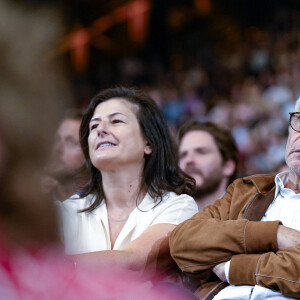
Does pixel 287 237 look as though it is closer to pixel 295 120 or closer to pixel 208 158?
pixel 295 120

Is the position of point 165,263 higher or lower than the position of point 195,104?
lower

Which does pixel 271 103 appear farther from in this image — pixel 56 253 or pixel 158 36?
pixel 56 253

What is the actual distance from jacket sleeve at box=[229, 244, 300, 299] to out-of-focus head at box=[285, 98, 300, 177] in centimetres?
37

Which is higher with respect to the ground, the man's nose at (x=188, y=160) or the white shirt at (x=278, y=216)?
the man's nose at (x=188, y=160)

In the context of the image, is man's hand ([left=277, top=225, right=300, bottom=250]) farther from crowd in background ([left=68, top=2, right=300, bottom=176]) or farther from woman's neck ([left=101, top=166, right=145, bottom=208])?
crowd in background ([left=68, top=2, right=300, bottom=176])

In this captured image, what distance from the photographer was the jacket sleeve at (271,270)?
144 centimetres

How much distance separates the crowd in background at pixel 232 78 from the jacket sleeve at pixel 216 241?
101 inches

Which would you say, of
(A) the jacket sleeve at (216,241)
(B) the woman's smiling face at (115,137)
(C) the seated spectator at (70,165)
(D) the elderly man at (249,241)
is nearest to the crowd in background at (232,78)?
(C) the seated spectator at (70,165)

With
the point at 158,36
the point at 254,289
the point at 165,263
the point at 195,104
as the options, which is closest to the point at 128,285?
the point at 254,289

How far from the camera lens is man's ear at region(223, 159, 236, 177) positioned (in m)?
2.68

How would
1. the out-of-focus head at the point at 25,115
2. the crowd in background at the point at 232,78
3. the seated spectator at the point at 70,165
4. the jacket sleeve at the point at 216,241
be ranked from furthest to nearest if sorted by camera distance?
the crowd in background at the point at 232,78 → the seated spectator at the point at 70,165 → the jacket sleeve at the point at 216,241 → the out-of-focus head at the point at 25,115

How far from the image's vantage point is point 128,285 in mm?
497

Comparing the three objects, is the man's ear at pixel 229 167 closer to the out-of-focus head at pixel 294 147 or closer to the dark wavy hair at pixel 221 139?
the dark wavy hair at pixel 221 139

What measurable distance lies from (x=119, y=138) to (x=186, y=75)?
18.1 feet
